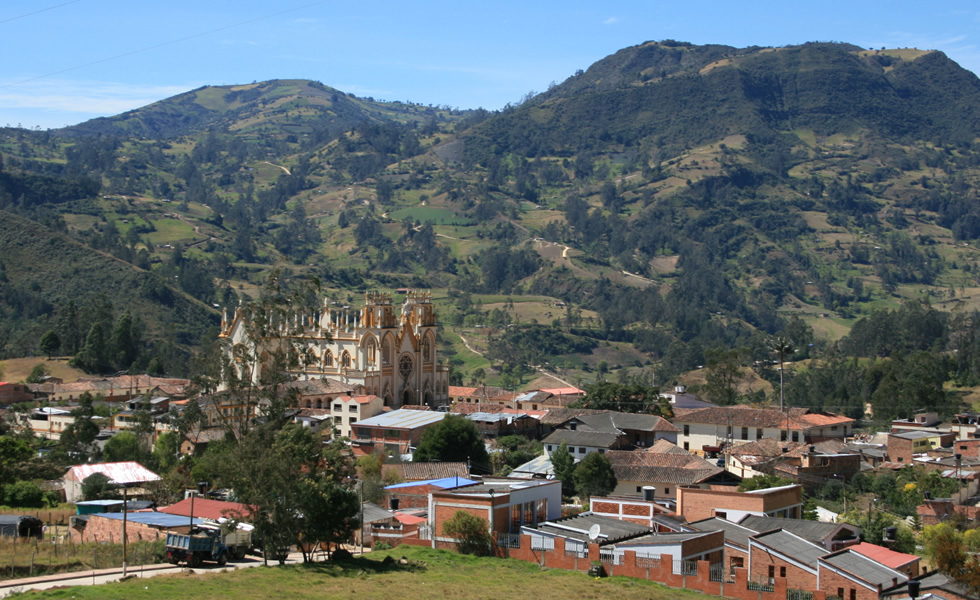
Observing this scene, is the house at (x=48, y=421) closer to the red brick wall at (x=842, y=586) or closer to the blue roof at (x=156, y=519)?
the blue roof at (x=156, y=519)

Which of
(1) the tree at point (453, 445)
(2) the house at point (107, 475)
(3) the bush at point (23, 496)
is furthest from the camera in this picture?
(1) the tree at point (453, 445)

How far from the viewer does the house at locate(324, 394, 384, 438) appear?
57.1m

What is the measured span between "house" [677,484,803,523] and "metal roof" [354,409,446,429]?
66.2 ft

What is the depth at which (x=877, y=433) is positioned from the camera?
6109 cm

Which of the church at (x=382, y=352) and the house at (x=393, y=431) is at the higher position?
the church at (x=382, y=352)

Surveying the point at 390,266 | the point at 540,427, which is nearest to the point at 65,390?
the point at 540,427

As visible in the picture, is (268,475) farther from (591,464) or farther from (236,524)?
(591,464)

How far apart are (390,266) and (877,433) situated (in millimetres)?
120981

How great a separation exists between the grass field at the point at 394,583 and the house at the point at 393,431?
2251 centimetres

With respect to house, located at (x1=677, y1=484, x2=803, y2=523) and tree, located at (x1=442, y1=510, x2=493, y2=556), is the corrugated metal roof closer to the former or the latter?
tree, located at (x1=442, y1=510, x2=493, y2=556)

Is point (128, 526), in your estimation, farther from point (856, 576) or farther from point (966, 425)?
point (966, 425)

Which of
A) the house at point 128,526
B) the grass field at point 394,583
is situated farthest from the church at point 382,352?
the grass field at point 394,583

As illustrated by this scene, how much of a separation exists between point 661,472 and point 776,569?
Answer: 13.4m

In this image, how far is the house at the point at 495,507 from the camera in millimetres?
31734
